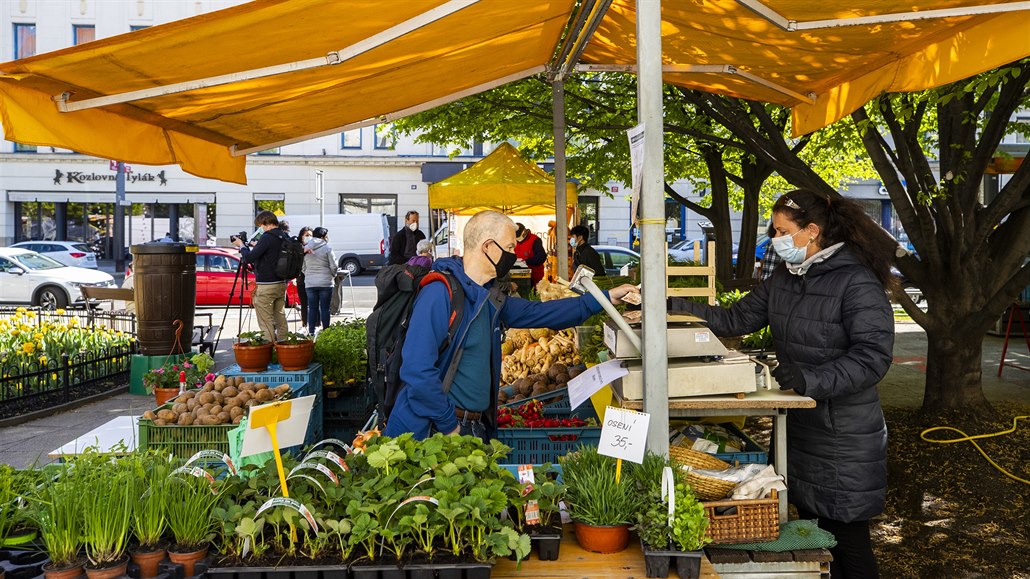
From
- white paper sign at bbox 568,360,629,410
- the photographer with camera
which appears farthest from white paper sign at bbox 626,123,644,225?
the photographer with camera

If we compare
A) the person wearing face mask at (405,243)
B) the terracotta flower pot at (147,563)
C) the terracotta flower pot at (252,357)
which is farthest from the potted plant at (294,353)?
the person wearing face mask at (405,243)

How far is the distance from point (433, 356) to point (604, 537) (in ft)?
3.34

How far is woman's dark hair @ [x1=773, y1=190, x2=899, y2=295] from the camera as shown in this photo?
3.34 metres

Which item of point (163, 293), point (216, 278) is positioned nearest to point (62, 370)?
point (163, 293)

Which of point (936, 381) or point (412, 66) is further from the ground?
point (412, 66)

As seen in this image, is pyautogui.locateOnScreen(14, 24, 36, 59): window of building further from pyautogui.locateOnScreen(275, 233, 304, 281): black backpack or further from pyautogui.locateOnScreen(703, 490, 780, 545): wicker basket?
pyautogui.locateOnScreen(703, 490, 780, 545): wicker basket

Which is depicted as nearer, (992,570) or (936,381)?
(992,570)

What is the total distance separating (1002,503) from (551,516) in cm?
466

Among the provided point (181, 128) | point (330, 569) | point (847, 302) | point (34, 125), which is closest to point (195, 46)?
point (34, 125)

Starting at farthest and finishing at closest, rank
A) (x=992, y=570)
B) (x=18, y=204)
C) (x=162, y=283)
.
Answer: (x=18, y=204)
(x=162, y=283)
(x=992, y=570)

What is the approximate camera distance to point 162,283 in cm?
898

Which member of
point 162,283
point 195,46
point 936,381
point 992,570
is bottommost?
point 992,570

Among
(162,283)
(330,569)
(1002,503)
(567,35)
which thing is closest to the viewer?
(330,569)

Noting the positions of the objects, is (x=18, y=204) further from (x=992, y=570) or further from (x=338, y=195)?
(x=992, y=570)
